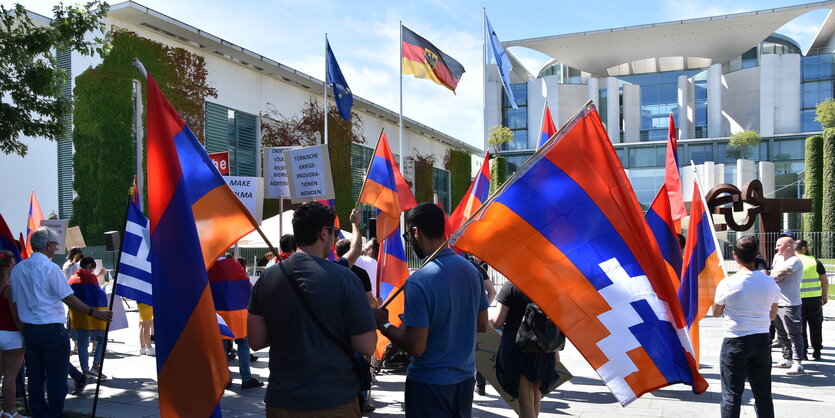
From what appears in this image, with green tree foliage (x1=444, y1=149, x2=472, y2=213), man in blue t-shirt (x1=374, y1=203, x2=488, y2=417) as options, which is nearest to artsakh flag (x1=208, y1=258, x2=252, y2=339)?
man in blue t-shirt (x1=374, y1=203, x2=488, y2=417)

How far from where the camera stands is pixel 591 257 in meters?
3.94

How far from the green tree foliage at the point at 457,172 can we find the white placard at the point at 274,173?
40632mm

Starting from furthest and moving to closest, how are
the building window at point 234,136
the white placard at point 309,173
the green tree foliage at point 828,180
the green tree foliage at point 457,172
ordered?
the green tree foliage at point 457,172 < the green tree foliage at point 828,180 < the building window at point 234,136 < the white placard at point 309,173

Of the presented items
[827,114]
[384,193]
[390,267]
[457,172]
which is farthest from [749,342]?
[827,114]

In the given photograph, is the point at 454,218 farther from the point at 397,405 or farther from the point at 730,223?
the point at 730,223

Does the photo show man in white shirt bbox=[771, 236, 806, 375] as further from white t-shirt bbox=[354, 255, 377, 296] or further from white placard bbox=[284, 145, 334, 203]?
white placard bbox=[284, 145, 334, 203]

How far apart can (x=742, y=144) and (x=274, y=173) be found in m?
52.7

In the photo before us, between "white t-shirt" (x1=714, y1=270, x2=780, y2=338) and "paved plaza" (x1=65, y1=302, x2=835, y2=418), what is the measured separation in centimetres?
173

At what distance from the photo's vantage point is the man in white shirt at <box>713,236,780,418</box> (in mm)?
5074

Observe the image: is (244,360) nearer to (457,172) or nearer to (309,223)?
(309,223)

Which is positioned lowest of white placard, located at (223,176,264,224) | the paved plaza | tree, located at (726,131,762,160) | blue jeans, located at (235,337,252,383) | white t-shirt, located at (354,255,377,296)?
the paved plaza

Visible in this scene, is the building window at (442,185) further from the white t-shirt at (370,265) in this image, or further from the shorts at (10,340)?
the shorts at (10,340)

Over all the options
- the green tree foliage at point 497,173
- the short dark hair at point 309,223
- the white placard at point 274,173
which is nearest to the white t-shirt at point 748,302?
the short dark hair at point 309,223

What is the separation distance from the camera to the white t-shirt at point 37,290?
5.64 metres
